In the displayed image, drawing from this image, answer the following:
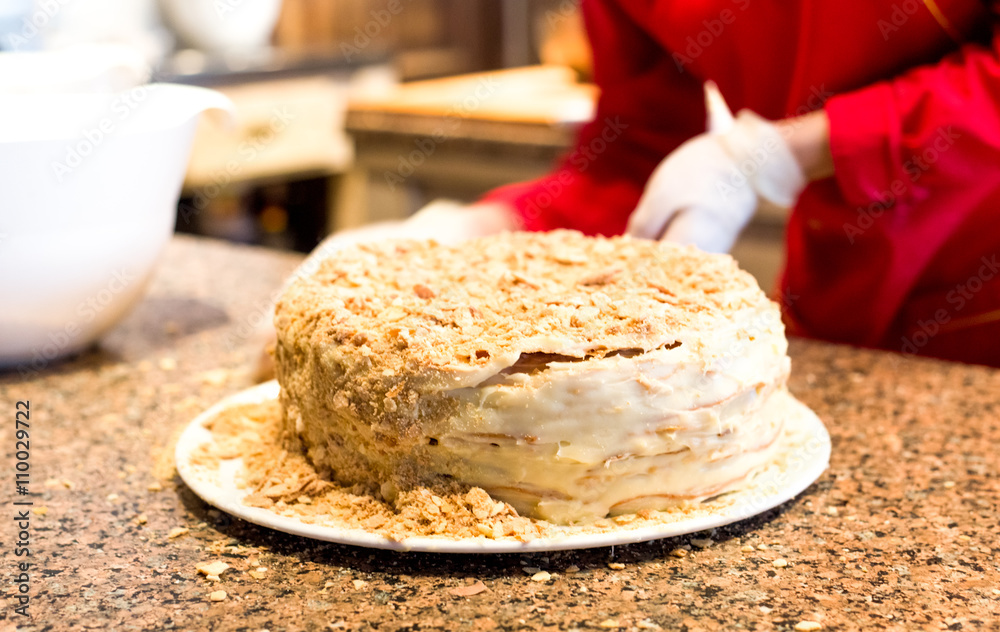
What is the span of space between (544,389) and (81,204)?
70 centimetres

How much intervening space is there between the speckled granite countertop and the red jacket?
0.88 feet

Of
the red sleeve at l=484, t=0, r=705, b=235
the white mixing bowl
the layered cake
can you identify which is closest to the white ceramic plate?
the layered cake

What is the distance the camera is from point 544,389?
732 millimetres

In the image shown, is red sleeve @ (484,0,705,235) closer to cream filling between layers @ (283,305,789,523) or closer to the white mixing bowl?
the white mixing bowl

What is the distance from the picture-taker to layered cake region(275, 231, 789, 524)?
740 millimetres

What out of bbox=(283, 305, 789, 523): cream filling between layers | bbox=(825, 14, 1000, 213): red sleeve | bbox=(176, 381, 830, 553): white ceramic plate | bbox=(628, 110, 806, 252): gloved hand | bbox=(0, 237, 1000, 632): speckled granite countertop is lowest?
bbox=(0, 237, 1000, 632): speckled granite countertop

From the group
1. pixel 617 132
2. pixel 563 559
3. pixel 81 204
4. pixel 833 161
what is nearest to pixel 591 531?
pixel 563 559

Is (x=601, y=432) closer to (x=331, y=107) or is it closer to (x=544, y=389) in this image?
(x=544, y=389)

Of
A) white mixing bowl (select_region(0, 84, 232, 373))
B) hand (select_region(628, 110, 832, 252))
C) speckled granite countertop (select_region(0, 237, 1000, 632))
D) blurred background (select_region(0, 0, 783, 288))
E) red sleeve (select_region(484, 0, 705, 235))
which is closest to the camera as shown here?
speckled granite countertop (select_region(0, 237, 1000, 632))

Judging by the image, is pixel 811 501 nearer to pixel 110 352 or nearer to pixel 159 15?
pixel 110 352

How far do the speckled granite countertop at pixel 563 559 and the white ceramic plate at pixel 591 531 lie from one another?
0.03 metres

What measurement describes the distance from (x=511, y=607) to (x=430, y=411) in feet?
0.54

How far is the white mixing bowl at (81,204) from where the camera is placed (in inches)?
42.1

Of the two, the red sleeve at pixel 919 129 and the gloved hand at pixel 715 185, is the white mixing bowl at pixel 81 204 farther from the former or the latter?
the red sleeve at pixel 919 129
